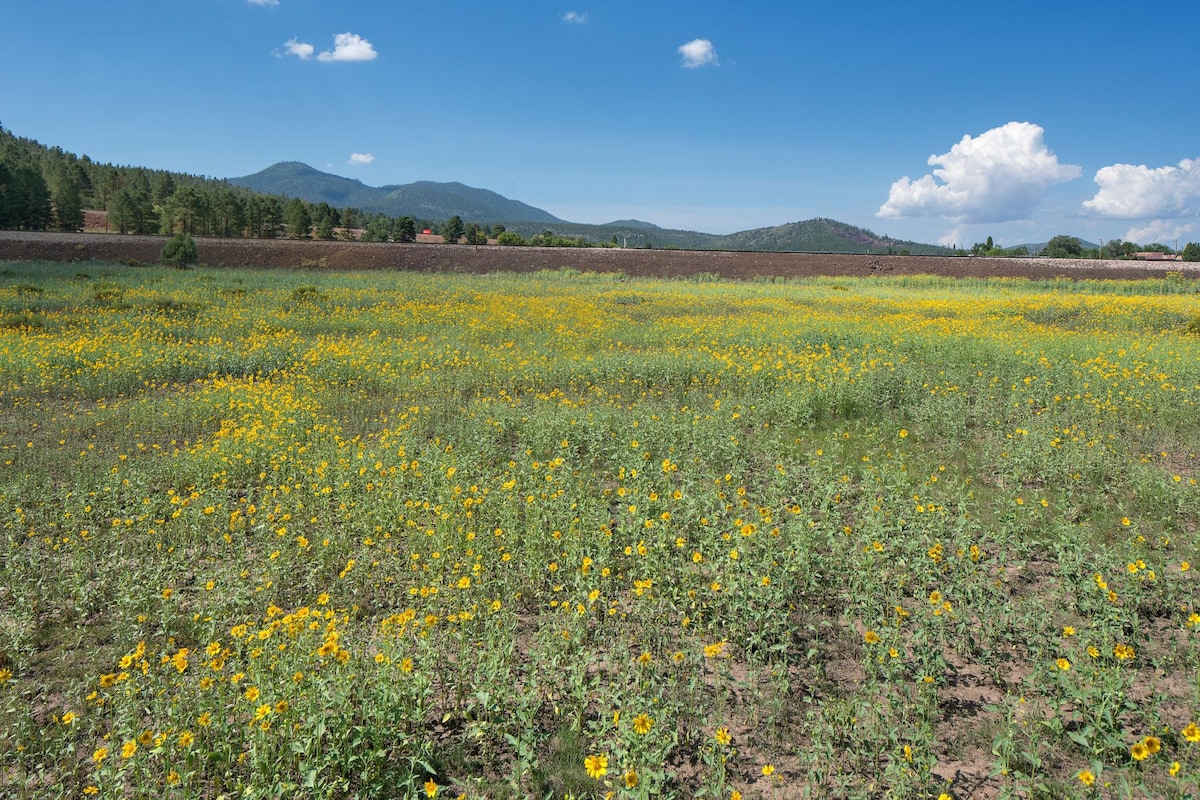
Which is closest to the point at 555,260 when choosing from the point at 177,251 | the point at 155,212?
the point at 177,251

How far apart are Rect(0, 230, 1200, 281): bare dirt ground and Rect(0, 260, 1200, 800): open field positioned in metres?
35.3

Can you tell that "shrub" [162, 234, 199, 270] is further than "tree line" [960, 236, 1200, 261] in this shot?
No

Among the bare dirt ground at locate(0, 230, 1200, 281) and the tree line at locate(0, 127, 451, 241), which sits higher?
the tree line at locate(0, 127, 451, 241)

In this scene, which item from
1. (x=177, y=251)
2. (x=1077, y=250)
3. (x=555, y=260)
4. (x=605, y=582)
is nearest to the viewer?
(x=605, y=582)

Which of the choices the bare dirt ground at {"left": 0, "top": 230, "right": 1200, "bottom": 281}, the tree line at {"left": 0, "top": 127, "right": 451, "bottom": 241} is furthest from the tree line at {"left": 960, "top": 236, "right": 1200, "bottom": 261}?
the tree line at {"left": 0, "top": 127, "right": 451, "bottom": 241}

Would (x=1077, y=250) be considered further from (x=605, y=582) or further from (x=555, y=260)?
(x=605, y=582)

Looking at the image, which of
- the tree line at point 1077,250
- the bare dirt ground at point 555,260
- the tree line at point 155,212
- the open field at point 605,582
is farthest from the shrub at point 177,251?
the tree line at point 1077,250

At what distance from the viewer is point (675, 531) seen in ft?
19.7

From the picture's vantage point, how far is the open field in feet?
11.5

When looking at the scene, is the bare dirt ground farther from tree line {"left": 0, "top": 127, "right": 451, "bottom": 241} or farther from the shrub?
tree line {"left": 0, "top": 127, "right": 451, "bottom": 241}

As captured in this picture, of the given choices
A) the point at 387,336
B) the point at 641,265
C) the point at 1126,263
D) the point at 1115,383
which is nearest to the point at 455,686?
the point at 1115,383

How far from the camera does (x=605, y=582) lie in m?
5.19

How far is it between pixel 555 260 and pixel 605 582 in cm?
4637

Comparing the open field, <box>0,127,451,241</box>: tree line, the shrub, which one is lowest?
the open field
